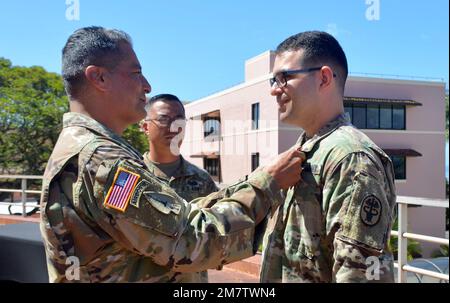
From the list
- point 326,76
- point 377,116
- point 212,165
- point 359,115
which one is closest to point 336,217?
point 326,76

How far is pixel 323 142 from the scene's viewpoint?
72.1 inches

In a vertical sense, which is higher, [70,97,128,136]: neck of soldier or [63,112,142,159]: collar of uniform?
[70,97,128,136]: neck of soldier

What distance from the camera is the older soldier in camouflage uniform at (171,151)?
348 centimetres

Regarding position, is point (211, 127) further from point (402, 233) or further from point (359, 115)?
point (402, 233)

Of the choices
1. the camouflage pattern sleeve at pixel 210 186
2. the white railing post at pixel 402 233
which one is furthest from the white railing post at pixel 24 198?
the white railing post at pixel 402 233

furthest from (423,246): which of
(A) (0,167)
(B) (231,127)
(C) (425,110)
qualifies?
(A) (0,167)

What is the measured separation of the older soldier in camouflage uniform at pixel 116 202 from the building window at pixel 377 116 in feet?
74.0

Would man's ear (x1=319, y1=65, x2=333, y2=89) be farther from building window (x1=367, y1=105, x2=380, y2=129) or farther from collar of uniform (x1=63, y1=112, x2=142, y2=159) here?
building window (x1=367, y1=105, x2=380, y2=129)

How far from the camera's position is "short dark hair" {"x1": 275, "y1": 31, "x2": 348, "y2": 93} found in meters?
1.91

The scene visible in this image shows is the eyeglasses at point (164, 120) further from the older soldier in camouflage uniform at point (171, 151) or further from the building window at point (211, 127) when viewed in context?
the building window at point (211, 127)

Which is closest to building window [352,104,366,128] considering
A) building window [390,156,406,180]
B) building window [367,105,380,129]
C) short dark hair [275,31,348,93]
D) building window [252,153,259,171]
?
building window [367,105,380,129]

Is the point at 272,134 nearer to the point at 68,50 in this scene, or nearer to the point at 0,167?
the point at 0,167

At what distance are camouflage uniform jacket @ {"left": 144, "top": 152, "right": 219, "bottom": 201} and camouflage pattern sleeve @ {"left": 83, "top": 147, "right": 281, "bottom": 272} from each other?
1786mm

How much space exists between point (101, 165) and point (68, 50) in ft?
→ 1.89
